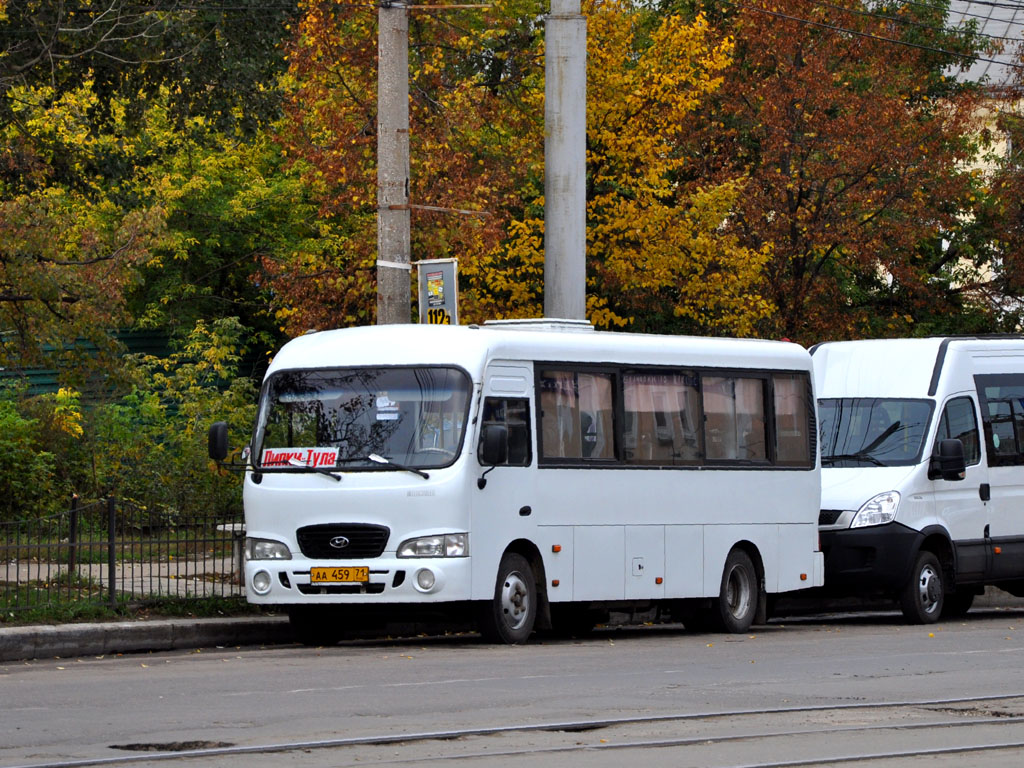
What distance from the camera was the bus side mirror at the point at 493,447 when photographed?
49.1 ft

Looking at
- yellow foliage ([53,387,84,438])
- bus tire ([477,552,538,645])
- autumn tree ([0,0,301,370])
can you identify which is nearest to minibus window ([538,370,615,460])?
bus tire ([477,552,538,645])

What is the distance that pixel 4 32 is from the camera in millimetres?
21500

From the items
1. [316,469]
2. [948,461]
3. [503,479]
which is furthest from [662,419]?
[316,469]

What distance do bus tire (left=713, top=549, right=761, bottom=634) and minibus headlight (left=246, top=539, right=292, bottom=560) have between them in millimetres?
4685

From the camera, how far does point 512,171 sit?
84.4ft

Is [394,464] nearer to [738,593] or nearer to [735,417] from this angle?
[735,417]

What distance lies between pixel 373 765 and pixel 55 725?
2216mm

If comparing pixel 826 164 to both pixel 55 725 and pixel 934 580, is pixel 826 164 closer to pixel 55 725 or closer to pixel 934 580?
pixel 934 580

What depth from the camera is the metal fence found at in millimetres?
15352

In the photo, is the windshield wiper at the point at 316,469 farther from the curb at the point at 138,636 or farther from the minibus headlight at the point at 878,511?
the minibus headlight at the point at 878,511

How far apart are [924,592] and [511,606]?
5539 millimetres

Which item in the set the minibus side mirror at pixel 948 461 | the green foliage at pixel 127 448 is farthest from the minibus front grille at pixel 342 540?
the minibus side mirror at pixel 948 461

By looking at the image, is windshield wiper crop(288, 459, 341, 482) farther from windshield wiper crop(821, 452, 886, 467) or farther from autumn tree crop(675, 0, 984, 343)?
autumn tree crop(675, 0, 984, 343)

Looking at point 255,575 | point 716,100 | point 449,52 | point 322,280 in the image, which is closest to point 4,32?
point 322,280
